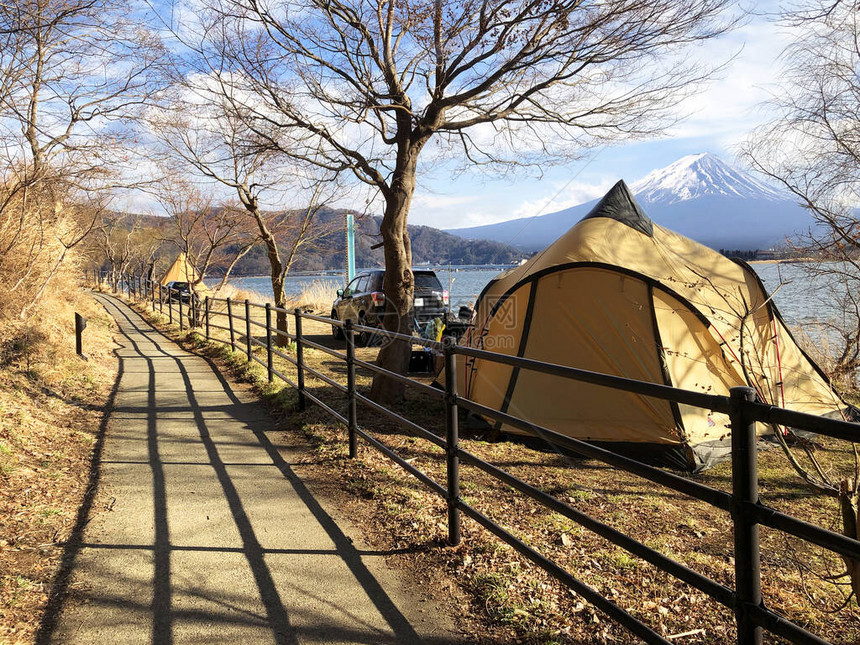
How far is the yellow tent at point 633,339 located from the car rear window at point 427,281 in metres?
6.41

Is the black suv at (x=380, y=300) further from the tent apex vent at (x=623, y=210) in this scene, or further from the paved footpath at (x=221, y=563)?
the paved footpath at (x=221, y=563)

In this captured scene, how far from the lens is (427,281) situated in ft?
44.3

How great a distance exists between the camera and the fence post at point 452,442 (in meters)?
3.25

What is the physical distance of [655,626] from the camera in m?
2.76

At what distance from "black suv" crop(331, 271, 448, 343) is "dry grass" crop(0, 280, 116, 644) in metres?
5.07

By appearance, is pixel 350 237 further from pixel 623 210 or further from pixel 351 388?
pixel 351 388

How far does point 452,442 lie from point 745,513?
1788mm

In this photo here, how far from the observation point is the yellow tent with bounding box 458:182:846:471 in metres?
5.82

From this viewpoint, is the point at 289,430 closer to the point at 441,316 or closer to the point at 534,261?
the point at 534,261

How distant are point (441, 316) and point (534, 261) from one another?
19.6 feet

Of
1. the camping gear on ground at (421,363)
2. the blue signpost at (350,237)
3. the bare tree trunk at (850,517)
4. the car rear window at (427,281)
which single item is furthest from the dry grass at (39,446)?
the car rear window at (427,281)

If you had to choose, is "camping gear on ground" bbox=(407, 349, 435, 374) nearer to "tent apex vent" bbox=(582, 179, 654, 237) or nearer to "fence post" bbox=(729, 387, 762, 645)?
"tent apex vent" bbox=(582, 179, 654, 237)

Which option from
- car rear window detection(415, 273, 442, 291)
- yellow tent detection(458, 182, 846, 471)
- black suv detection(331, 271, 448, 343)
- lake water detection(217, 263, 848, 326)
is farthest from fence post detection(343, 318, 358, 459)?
car rear window detection(415, 273, 442, 291)

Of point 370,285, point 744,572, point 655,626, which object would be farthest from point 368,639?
point 370,285
